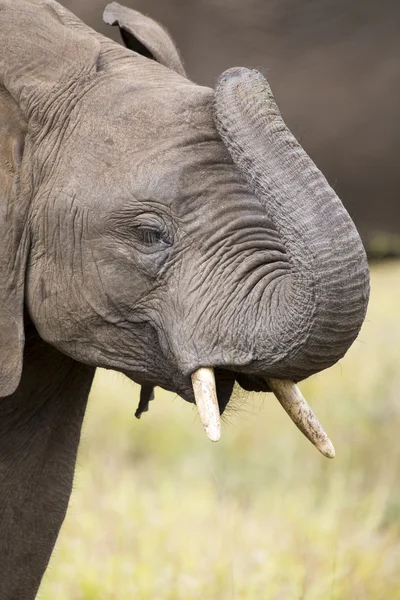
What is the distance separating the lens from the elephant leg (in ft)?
12.1

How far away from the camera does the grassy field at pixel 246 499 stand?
17.6 feet

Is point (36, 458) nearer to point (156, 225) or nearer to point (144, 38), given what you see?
point (156, 225)

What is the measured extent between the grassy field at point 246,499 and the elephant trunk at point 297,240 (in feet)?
1.38

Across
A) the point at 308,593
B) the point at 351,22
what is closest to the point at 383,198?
the point at 351,22

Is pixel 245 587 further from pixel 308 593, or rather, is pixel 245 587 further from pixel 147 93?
pixel 147 93

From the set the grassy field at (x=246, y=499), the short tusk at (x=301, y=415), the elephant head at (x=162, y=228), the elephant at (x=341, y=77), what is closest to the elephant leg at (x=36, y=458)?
the elephant head at (x=162, y=228)

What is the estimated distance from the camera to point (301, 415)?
120 inches

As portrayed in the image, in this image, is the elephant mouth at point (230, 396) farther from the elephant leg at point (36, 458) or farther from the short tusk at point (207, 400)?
the elephant leg at point (36, 458)

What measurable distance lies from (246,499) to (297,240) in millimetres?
4485

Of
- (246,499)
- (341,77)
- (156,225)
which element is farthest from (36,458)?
(246,499)

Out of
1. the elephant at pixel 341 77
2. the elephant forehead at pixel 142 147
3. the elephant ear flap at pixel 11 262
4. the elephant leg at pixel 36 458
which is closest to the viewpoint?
the elephant forehead at pixel 142 147

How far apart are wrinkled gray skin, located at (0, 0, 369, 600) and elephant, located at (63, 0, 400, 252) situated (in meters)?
1.05

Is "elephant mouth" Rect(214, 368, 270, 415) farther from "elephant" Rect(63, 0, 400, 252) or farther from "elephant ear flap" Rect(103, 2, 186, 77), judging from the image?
"elephant" Rect(63, 0, 400, 252)

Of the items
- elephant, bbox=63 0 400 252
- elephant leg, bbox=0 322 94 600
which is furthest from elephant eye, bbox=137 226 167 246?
elephant, bbox=63 0 400 252
